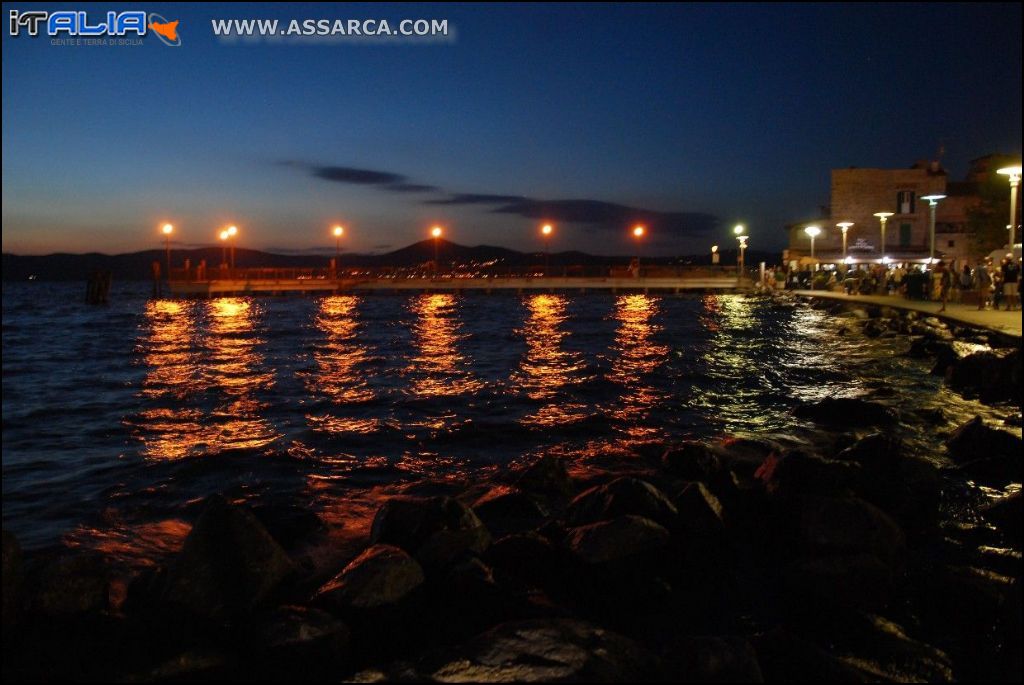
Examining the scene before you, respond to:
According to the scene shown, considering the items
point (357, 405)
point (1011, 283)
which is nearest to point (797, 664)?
point (357, 405)

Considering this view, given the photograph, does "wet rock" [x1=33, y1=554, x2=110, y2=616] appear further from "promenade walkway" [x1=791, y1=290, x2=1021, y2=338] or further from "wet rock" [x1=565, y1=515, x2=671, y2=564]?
"promenade walkway" [x1=791, y1=290, x2=1021, y2=338]

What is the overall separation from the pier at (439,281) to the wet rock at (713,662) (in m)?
64.1

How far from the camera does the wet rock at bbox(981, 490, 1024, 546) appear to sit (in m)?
6.99

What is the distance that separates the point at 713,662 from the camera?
418 centimetres

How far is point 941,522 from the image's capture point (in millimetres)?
7387

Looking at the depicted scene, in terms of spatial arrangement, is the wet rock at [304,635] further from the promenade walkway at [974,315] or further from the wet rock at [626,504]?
the promenade walkway at [974,315]

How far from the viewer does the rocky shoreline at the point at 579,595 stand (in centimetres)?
468

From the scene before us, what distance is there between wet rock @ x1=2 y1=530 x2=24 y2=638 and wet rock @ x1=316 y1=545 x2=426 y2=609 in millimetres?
1990

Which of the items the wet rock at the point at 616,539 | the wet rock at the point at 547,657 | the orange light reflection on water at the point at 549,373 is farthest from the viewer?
the orange light reflection on water at the point at 549,373

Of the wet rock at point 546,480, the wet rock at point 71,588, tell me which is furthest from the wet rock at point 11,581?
the wet rock at point 546,480

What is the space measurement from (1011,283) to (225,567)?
27.5 metres

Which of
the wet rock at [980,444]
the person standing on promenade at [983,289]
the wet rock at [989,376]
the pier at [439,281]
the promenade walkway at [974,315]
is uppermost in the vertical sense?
Answer: the pier at [439,281]

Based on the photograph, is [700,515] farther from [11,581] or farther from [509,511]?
[11,581]

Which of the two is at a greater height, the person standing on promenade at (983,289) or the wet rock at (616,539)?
the person standing on promenade at (983,289)
